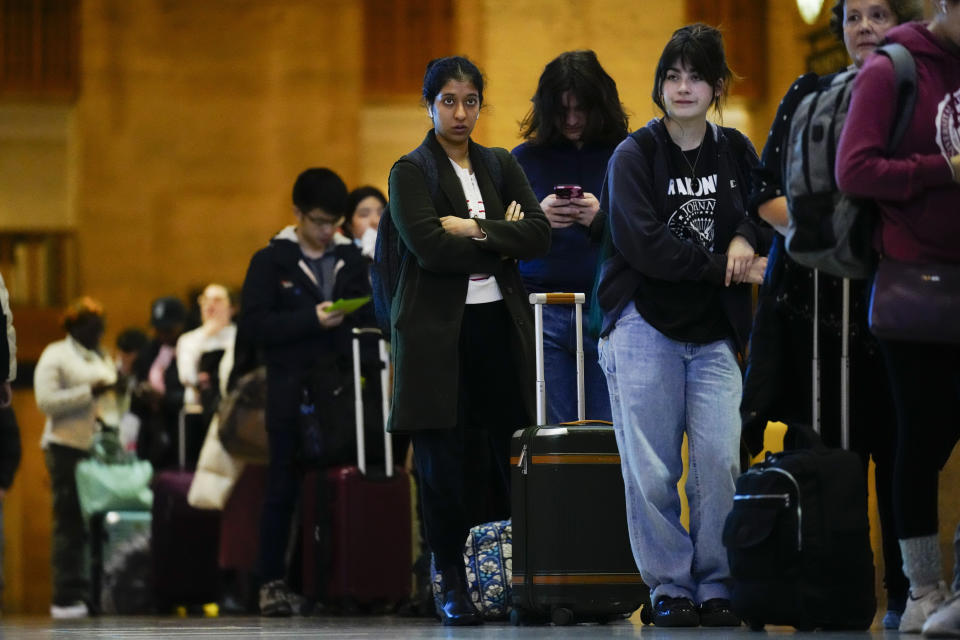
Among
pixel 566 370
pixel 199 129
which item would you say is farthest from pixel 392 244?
pixel 199 129

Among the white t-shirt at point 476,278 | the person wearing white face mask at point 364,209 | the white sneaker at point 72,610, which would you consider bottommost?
the white sneaker at point 72,610

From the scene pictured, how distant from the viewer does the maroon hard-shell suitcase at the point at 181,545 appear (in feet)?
30.5

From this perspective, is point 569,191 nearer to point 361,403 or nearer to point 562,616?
point 562,616

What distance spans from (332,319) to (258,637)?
107 inches

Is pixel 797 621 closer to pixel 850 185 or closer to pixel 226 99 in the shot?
pixel 850 185

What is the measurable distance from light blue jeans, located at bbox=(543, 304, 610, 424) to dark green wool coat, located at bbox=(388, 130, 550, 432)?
195mm

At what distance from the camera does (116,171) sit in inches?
619

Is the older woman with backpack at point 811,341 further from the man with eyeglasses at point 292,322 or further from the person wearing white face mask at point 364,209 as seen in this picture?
the person wearing white face mask at point 364,209

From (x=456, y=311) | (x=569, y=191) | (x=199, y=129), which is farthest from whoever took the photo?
(x=199, y=129)

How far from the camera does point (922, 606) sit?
4.11 m

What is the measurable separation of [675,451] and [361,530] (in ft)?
8.08

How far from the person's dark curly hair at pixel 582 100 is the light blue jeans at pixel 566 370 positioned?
0.63m

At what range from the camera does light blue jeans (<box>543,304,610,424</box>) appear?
5.64m

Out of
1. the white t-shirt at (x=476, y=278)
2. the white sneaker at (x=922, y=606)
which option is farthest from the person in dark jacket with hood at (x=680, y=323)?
the white sneaker at (x=922, y=606)
